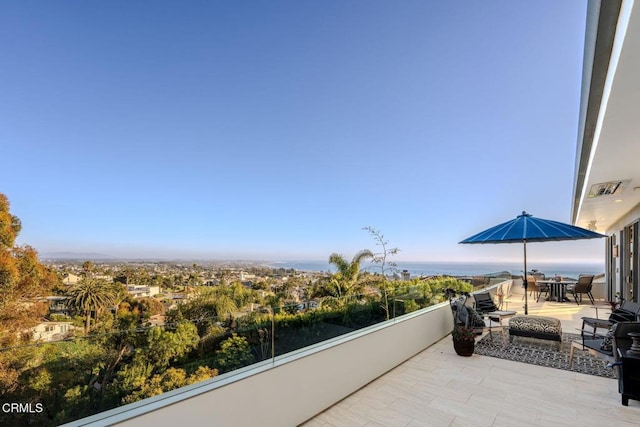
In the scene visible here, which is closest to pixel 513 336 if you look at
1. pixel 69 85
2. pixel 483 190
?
pixel 483 190

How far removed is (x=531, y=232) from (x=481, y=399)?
3658 millimetres

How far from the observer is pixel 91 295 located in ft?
12.6

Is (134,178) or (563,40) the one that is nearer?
(563,40)

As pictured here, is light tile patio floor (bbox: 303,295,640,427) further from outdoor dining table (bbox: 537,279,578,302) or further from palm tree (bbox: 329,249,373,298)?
outdoor dining table (bbox: 537,279,578,302)

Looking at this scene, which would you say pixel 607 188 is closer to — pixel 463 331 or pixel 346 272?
pixel 463 331

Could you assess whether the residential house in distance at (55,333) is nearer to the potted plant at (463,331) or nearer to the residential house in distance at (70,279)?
the residential house in distance at (70,279)

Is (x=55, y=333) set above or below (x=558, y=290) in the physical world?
above

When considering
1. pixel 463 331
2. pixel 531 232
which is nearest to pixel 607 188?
pixel 531 232

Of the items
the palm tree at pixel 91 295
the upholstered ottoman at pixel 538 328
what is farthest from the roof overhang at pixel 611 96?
the palm tree at pixel 91 295

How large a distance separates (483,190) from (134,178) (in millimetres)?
14287

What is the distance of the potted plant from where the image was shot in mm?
4695

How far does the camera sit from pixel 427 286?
5867 millimetres

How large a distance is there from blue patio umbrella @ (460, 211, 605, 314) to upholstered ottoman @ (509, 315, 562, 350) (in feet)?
4.71

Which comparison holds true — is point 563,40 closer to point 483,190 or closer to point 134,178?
point 483,190
